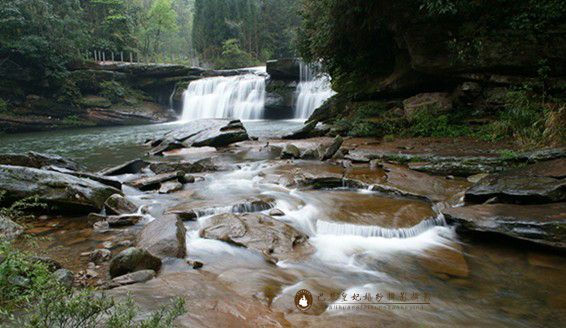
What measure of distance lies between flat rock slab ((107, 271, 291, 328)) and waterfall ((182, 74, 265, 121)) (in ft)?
79.1

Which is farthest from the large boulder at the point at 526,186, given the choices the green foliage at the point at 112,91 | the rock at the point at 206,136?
the green foliage at the point at 112,91

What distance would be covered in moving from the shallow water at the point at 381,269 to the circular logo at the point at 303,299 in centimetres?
6

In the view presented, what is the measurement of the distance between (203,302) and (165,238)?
1.60 m

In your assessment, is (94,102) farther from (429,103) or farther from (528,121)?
(528,121)

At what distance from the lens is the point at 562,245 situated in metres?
4.01

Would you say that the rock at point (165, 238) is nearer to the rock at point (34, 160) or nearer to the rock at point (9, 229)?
the rock at point (9, 229)

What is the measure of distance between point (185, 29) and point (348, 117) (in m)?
69.4

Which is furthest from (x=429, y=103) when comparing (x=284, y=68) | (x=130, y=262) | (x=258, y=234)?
(x=284, y=68)

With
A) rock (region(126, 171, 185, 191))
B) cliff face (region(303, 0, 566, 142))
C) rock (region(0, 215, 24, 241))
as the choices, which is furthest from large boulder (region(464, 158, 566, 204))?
rock (region(0, 215, 24, 241))

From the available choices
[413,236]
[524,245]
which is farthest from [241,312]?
[524,245]

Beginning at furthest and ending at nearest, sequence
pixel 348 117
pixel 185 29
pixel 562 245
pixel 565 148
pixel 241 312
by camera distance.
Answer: pixel 185 29 → pixel 348 117 → pixel 565 148 → pixel 562 245 → pixel 241 312

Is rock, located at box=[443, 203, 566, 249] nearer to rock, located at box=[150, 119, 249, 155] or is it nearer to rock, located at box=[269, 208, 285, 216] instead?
rock, located at box=[269, 208, 285, 216]

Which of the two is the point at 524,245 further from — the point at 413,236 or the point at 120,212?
the point at 120,212

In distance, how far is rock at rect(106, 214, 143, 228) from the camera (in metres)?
5.30
